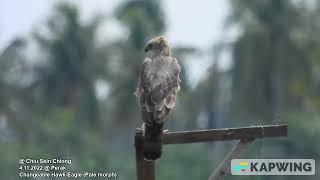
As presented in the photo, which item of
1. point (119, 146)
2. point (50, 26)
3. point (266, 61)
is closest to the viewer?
point (119, 146)

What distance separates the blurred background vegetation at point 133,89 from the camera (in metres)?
11.6

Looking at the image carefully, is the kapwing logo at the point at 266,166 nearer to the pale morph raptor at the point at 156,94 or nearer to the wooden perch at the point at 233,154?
the wooden perch at the point at 233,154

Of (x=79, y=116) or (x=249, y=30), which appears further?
(x=249, y=30)

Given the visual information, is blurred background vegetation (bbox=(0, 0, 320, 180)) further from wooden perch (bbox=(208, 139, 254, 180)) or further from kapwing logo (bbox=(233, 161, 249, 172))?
wooden perch (bbox=(208, 139, 254, 180))

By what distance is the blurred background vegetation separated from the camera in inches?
459

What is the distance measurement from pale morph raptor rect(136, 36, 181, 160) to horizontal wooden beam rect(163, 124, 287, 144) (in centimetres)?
7

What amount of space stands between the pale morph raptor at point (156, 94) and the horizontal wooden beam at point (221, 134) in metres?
0.07

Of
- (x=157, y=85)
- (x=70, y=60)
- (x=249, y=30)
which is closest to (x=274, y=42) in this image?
(x=249, y=30)

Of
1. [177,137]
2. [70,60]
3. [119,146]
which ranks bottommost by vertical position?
[177,137]

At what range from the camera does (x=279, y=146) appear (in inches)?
479

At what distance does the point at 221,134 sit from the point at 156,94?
344 millimetres

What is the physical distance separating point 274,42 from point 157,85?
353 inches

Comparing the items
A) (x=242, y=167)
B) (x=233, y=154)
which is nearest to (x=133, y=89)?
(x=242, y=167)

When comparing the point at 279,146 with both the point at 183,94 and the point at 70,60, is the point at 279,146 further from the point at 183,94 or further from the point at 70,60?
the point at 70,60
